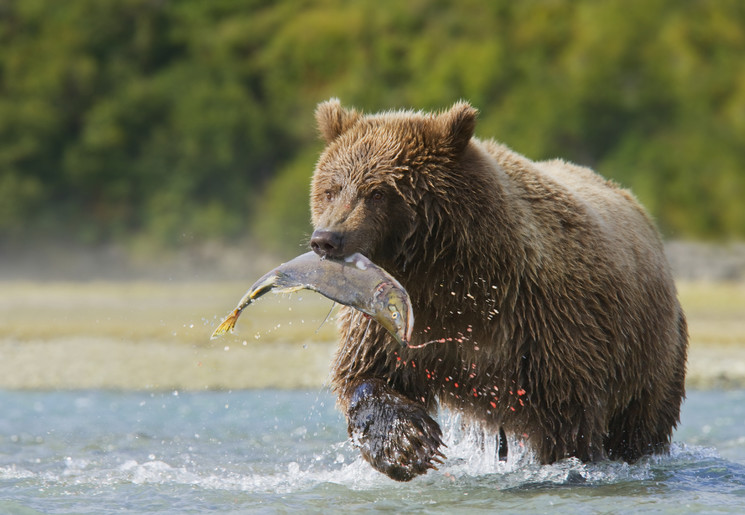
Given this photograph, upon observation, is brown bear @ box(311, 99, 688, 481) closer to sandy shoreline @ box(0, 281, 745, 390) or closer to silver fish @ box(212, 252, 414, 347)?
silver fish @ box(212, 252, 414, 347)

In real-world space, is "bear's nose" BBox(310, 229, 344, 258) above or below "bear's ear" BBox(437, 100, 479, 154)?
below

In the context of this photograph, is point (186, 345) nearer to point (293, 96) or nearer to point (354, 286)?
point (354, 286)

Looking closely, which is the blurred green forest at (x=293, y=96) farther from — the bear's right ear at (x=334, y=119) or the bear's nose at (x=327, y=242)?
the bear's nose at (x=327, y=242)

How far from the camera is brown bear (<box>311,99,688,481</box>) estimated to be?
4828 millimetres

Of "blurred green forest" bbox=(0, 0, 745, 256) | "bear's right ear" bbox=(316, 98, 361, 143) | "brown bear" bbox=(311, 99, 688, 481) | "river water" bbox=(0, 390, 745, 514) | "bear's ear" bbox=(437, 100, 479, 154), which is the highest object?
"blurred green forest" bbox=(0, 0, 745, 256)

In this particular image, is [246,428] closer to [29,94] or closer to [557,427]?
[557,427]

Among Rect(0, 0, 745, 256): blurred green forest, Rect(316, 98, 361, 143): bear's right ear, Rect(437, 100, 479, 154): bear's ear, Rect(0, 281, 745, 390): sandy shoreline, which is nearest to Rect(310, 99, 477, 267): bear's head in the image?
Rect(437, 100, 479, 154): bear's ear

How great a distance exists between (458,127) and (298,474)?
2.57 m

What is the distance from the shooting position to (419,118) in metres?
5.11

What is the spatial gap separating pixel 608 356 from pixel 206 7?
1353 inches

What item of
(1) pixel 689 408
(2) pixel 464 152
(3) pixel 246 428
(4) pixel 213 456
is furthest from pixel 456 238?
(1) pixel 689 408

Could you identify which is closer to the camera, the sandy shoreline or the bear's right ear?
the bear's right ear

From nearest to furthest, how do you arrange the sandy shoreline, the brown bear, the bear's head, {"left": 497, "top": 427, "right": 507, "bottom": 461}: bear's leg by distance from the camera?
the bear's head
the brown bear
{"left": 497, "top": 427, "right": 507, "bottom": 461}: bear's leg
the sandy shoreline

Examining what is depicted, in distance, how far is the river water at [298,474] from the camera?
527 centimetres
